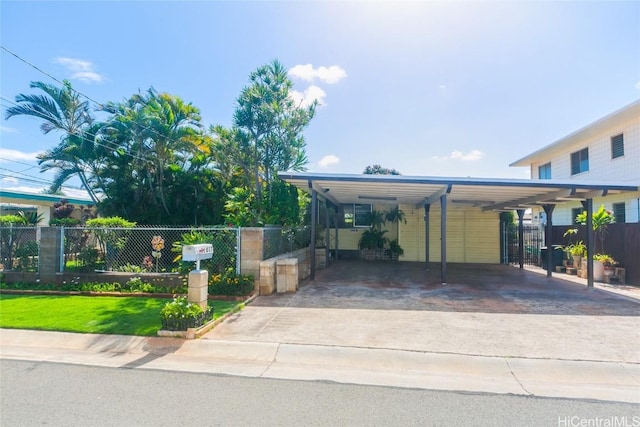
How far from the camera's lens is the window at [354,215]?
1619 cm

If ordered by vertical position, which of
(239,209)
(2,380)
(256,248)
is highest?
(239,209)

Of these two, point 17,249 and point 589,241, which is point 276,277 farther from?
point 589,241

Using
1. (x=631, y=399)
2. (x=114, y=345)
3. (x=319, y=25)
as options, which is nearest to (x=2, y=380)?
(x=114, y=345)

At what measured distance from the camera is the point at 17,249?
30.3ft

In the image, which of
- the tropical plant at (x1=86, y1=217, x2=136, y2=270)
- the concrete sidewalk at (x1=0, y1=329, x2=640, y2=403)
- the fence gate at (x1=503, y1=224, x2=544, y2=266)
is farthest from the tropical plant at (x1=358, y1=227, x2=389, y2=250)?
the concrete sidewalk at (x1=0, y1=329, x2=640, y2=403)

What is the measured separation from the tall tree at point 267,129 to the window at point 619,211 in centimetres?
1210

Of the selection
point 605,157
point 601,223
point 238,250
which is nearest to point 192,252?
point 238,250

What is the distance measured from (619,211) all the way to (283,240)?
1299 cm

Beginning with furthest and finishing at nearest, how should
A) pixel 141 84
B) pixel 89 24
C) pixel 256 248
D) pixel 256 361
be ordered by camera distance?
pixel 141 84 < pixel 89 24 < pixel 256 248 < pixel 256 361

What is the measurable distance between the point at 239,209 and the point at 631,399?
371 inches

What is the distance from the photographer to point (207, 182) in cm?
1505

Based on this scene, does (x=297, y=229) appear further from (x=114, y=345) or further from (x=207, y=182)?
(x=114, y=345)

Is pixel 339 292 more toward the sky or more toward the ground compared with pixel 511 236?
more toward the ground

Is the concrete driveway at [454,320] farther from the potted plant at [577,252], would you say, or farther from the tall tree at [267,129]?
the tall tree at [267,129]
